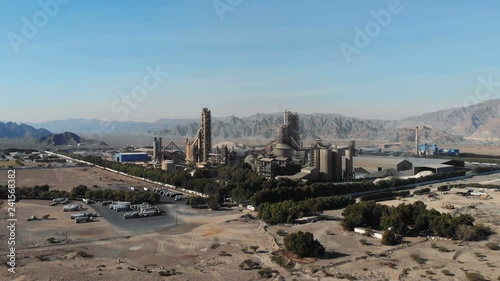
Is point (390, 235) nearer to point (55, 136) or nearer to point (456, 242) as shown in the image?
point (456, 242)

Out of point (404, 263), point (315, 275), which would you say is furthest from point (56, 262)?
point (404, 263)

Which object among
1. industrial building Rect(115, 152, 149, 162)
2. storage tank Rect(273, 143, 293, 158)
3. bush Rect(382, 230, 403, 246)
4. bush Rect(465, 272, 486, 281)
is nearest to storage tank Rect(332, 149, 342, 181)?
storage tank Rect(273, 143, 293, 158)

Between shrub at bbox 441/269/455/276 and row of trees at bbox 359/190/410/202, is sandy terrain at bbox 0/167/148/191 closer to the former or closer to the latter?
row of trees at bbox 359/190/410/202

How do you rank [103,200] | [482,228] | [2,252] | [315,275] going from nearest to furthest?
[315,275]
[2,252]
[482,228]
[103,200]

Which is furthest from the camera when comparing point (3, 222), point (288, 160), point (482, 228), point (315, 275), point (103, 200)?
point (288, 160)

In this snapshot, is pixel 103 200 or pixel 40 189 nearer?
pixel 103 200

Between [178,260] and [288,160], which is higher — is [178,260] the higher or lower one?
the lower one
